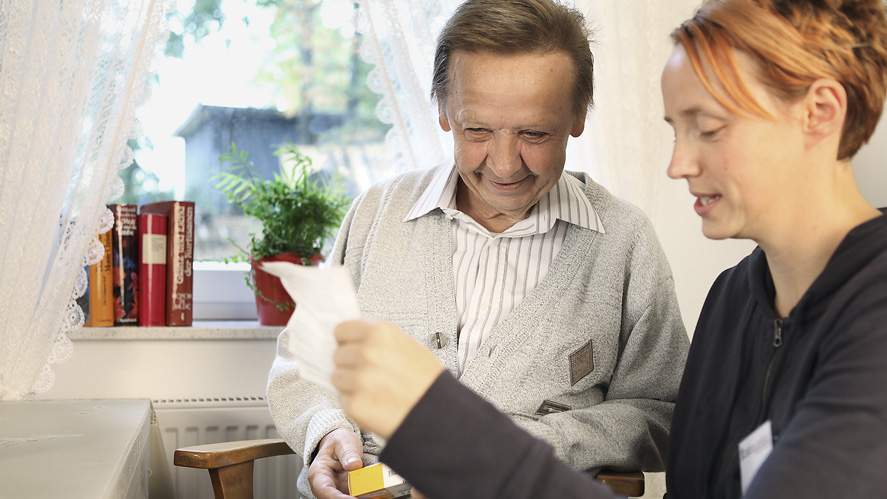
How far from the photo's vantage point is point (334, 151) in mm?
2643

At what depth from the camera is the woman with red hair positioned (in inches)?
31.4

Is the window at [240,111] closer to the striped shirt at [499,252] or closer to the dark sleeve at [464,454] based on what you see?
the striped shirt at [499,252]

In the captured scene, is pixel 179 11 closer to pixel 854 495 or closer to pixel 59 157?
pixel 59 157

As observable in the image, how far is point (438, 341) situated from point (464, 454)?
2.83 feet

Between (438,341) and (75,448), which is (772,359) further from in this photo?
(75,448)

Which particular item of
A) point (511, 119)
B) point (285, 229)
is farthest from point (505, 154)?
point (285, 229)

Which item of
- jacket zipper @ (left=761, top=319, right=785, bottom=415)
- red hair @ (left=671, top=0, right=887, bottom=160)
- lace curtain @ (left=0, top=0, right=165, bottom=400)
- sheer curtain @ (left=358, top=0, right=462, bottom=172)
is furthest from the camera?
sheer curtain @ (left=358, top=0, right=462, bottom=172)

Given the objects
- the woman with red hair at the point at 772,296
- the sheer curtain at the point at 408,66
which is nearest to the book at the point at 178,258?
the sheer curtain at the point at 408,66

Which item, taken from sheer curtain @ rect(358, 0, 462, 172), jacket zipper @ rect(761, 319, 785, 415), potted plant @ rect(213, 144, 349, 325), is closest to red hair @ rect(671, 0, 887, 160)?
jacket zipper @ rect(761, 319, 785, 415)

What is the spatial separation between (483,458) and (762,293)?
1.85 feet

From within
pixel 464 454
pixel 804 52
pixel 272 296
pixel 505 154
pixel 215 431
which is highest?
pixel 804 52

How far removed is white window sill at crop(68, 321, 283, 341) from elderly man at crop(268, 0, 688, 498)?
20.0 inches

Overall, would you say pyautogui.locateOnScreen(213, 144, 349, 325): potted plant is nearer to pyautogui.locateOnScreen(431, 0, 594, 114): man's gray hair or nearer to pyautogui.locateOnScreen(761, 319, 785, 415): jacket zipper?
pyautogui.locateOnScreen(431, 0, 594, 114): man's gray hair

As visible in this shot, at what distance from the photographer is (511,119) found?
1.54 meters
